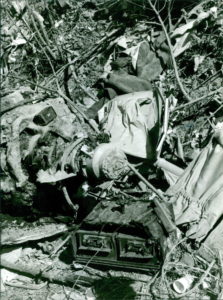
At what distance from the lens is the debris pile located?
4.57 meters

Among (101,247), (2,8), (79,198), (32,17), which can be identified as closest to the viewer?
(101,247)

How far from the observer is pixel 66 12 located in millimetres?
8008

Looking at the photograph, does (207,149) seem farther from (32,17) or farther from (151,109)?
(32,17)

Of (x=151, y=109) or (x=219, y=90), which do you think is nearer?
(x=151, y=109)

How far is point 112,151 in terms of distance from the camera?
4941mm

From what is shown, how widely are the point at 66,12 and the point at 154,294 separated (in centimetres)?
558

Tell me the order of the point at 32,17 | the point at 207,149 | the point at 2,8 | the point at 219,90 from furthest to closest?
1. the point at 2,8
2. the point at 32,17
3. the point at 219,90
4. the point at 207,149

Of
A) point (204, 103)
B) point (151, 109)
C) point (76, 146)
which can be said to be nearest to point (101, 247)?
point (76, 146)

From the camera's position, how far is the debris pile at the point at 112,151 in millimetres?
4566

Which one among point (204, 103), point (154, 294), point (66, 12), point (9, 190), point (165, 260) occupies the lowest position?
point (154, 294)

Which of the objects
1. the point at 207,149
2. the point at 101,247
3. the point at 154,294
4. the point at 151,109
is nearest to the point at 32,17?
the point at 151,109

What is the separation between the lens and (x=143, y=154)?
212 inches

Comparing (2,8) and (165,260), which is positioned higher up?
(2,8)

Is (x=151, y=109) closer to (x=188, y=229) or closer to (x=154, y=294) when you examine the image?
(x=188, y=229)
